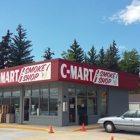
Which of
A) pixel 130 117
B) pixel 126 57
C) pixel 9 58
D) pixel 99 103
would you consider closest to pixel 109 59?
pixel 126 57

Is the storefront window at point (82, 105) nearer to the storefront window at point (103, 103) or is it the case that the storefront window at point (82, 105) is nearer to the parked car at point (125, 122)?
the storefront window at point (103, 103)

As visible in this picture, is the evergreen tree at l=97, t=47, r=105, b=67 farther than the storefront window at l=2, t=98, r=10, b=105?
Yes

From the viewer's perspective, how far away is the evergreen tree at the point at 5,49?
5793 centimetres

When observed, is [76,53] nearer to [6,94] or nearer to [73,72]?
[6,94]

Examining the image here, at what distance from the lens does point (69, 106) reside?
19.9 metres

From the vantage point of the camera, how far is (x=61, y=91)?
19375 millimetres

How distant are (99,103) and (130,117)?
7.42 metres

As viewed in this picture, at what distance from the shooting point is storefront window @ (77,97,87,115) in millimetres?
20708

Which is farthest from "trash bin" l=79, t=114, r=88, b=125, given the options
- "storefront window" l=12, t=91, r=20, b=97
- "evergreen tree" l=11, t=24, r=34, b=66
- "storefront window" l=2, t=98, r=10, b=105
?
"evergreen tree" l=11, t=24, r=34, b=66

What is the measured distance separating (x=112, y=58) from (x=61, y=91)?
48820 mm

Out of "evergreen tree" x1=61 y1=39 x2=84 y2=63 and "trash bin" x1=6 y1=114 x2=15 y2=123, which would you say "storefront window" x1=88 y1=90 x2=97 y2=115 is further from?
"evergreen tree" x1=61 y1=39 x2=84 y2=63

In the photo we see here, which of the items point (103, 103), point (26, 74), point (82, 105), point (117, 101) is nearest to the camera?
point (26, 74)

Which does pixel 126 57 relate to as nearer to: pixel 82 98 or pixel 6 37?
pixel 6 37

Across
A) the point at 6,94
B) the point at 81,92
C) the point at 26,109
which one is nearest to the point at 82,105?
the point at 81,92
